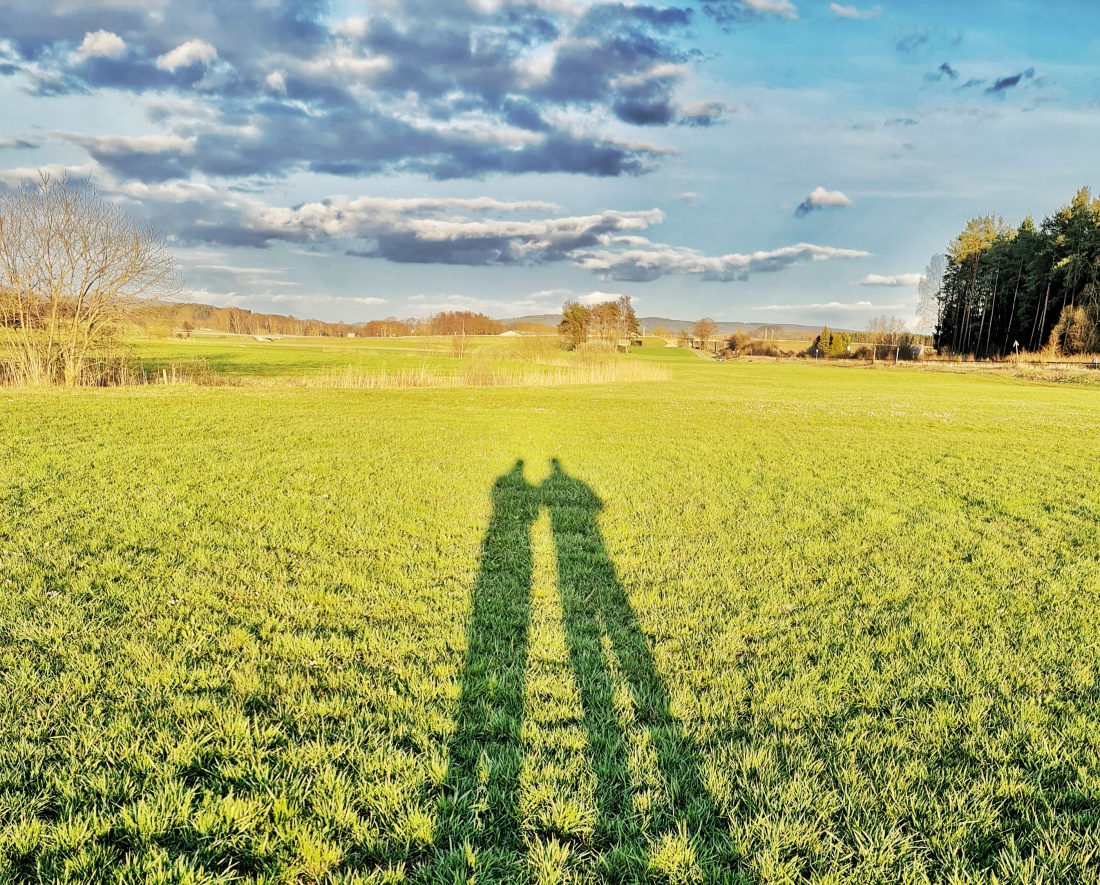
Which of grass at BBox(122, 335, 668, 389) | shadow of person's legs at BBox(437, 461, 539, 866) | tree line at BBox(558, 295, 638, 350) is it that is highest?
tree line at BBox(558, 295, 638, 350)

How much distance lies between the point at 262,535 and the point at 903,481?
380 inches

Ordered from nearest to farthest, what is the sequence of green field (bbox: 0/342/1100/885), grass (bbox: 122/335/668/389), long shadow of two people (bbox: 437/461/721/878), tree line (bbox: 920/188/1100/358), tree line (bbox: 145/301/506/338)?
green field (bbox: 0/342/1100/885) → long shadow of two people (bbox: 437/461/721/878) → grass (bbox: 122/335/668/389) → tree line (bbox: 920/188/1100/358) → tree line (bbox: 145/301/506/338)

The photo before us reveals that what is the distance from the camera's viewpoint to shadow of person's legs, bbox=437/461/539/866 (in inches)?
97.4

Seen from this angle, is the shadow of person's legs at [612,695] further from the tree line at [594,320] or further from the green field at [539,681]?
the tree line at [594,320]

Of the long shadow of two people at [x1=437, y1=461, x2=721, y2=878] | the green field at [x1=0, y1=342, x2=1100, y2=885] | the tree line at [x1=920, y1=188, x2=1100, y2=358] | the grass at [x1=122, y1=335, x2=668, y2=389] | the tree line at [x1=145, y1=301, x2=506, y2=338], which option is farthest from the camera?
the tree line at [x1=145, y1=301, x2=506, y2=338]

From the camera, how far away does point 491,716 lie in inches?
127

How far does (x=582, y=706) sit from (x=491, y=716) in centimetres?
55

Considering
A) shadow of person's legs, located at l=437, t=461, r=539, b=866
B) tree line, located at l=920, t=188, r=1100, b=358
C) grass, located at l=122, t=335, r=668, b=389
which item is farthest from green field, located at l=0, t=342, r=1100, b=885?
tree line, located at l=920, t=188, r=1100, b=358

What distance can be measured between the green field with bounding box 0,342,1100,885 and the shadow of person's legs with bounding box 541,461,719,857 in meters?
0.02

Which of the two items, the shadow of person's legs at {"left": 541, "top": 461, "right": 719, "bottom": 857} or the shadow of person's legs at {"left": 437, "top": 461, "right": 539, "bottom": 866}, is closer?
the shadow of person's legs at {"left": 437, "top": 461, "right": 539, "bottom": 866}

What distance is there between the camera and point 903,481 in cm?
956

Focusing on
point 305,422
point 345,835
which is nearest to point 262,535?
point 345,835

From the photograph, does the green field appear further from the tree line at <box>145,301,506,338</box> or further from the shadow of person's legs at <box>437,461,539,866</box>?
the tree line at <box>145,301,506,338</box>

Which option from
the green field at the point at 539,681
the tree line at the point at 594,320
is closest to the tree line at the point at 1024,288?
the tree line at the point at 594,320
